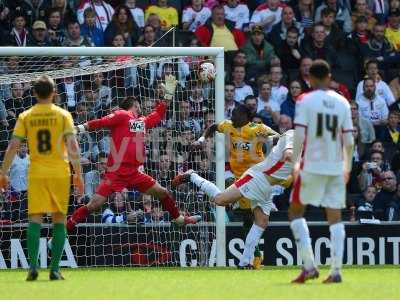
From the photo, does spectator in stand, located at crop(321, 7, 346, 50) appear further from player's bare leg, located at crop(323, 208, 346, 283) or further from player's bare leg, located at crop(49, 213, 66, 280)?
player's bare leg, located at crop(323, 208, 346, 283)

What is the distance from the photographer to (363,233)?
59.1 ft

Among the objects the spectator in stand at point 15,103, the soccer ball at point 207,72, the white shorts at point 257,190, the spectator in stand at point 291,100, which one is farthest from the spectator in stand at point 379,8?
the white shorts at point 257,190

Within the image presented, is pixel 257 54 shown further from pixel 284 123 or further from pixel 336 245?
pixel 336 245

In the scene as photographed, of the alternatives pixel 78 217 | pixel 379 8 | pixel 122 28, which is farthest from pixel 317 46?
pixel 78 217

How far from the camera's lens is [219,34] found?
71.0 ft

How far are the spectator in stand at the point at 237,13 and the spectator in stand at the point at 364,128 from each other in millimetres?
2576

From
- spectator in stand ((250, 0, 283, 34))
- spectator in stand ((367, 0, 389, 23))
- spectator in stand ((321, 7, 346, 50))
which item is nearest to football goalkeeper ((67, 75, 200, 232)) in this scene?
spectator in stand ((250, 0, 283, 34))

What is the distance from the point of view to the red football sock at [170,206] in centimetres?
1700

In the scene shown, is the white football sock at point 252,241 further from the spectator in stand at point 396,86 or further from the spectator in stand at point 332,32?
the spectator in stand at point 332,32

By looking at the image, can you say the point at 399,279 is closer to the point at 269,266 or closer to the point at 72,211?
the point at 269,266

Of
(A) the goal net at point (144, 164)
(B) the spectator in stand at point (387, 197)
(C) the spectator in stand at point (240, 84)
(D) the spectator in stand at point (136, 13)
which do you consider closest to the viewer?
(A) the goal net at point (144, 164)

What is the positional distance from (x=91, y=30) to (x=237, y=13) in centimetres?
272

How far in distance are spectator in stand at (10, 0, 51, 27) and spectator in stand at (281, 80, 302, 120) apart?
4099 mm

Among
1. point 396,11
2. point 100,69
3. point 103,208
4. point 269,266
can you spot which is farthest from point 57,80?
point 396,11
